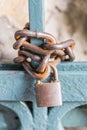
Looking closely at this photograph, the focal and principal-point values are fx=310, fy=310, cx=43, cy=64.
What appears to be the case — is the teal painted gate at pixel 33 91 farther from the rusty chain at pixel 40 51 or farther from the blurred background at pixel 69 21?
the blurred background at pixel 69 21

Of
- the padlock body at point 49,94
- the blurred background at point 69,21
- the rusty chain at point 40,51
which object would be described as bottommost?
the blurred background at point 69,21

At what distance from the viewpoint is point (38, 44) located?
60cm

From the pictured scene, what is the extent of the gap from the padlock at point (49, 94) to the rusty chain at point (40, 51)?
2 cm

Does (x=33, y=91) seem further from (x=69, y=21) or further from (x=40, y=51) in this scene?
(x=69, y=21)

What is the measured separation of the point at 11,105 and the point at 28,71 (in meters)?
0.08

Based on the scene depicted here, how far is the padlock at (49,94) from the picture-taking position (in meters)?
0.58

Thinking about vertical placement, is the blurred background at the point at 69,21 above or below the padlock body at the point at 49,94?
below

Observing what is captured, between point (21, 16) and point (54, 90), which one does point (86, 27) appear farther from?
point (54, 90)

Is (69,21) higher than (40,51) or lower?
lower

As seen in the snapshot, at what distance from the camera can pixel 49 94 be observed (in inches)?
22.9

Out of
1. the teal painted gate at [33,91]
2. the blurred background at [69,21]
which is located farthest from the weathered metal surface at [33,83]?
the blurred background at [69,21]

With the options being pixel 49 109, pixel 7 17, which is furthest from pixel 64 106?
pixel 7 17

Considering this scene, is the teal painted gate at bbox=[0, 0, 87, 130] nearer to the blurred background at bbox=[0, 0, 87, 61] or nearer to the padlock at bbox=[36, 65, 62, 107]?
the padlock at bbox=[36, 65, 62, 107]

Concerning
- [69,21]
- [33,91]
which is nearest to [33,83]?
[33,91]
